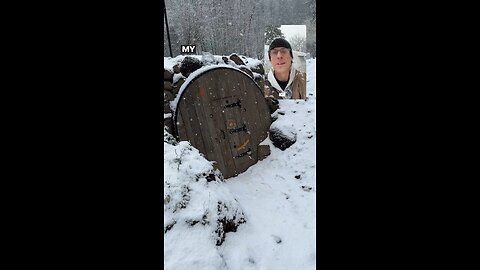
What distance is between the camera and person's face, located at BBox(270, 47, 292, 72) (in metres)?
4.52

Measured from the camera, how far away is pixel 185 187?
2910 millimetres

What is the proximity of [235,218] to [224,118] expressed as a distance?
6.41 ft

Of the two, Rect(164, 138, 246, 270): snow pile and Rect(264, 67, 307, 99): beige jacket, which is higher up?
Rect(264, 67, 307, 99): beige jacket

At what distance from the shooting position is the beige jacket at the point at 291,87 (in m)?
4.95

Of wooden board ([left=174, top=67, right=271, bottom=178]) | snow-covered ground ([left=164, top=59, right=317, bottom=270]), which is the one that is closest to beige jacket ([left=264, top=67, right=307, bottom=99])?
snow-covered ground ([left=164, top=59, right=317, bottom=270])

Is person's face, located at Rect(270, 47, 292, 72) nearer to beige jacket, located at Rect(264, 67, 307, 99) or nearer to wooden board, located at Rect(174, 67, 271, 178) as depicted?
beige jacket, located at Rect(264, 67, 307, 99)

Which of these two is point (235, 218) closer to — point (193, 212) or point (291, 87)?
point (193, 212)

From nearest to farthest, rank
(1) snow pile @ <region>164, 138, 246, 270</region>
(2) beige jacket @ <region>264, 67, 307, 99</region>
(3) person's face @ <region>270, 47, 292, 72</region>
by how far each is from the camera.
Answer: (1) snow pile @ <region>164, 138, 246, 270</region> < (3) person's face @ <region>270, 47, 292, 72</region> < (2) beige jacket @ <region>264, 67, 307, 99</region>

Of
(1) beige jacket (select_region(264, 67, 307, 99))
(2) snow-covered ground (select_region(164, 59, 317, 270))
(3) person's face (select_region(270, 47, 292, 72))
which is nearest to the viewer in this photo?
(2) snow-covered ground (select_region(164, 59, 317, 270))

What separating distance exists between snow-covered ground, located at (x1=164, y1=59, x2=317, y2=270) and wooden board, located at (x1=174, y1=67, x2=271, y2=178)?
43 centimetres

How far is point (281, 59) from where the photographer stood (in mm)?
4672

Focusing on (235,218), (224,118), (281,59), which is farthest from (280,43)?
(235,218)
